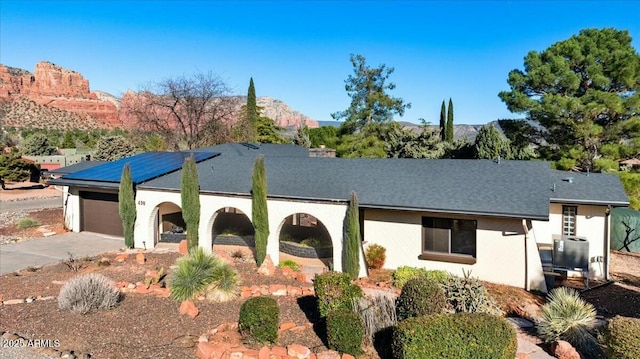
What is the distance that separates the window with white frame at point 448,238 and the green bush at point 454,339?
686 centimetres

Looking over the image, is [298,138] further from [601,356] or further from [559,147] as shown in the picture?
[601,356]

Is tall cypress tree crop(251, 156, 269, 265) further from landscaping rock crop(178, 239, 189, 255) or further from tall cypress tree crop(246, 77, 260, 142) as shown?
tall cypress tree crop(246, 77, 260, 142)

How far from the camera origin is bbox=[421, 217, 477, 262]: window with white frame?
14.3m

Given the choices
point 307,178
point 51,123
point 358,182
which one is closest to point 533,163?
point 358,182

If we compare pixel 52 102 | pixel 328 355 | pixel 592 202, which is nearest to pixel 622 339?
pixel 328 355

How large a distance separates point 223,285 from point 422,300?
5.40m

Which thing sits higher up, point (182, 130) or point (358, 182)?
point (182, 130)

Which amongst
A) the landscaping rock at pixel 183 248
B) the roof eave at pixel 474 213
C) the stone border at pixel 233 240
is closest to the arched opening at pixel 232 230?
the stone border at pixel 233 240

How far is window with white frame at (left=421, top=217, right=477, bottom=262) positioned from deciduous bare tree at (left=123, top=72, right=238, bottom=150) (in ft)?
103

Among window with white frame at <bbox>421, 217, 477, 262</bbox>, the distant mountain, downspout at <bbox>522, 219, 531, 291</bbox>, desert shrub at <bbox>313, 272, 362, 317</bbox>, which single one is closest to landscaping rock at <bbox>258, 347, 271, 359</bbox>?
desert shrub at <bbox>313, 272, 362, 317</bbox>

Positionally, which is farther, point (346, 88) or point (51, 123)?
point (51, 123)

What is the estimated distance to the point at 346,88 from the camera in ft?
164

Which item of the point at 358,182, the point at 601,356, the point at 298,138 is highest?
the point at 298,138

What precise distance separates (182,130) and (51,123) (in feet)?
281
